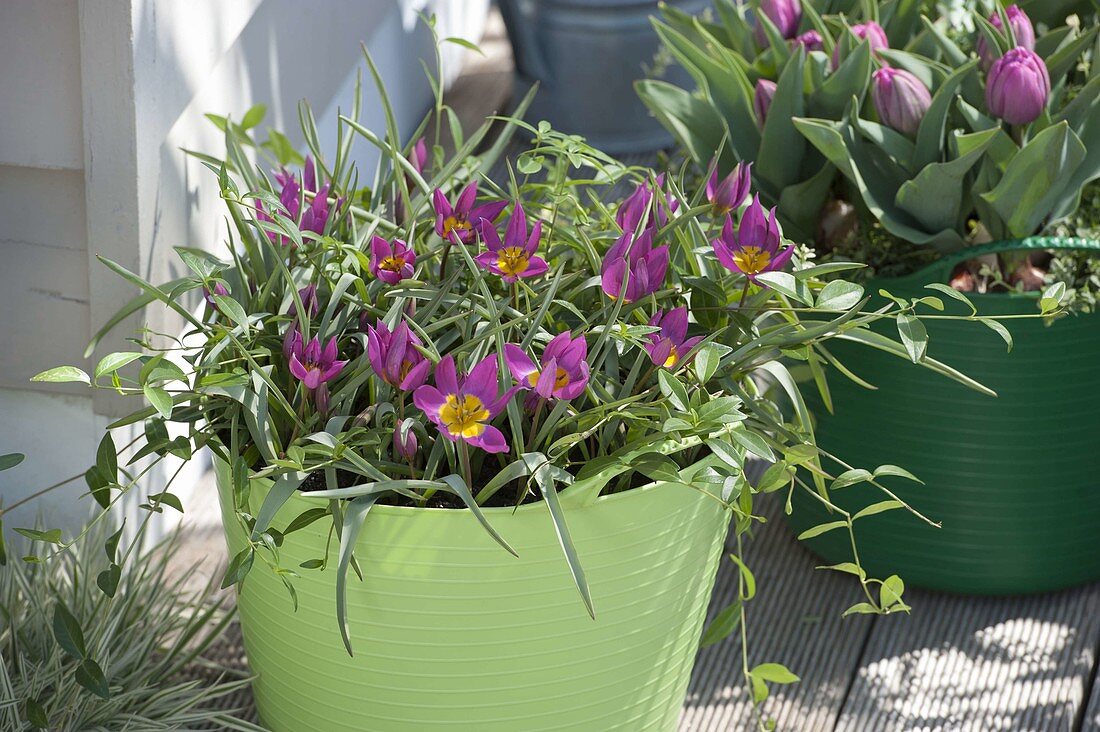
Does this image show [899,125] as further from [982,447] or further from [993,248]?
[982,447]

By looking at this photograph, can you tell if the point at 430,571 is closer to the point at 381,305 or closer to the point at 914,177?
the point at 381,305

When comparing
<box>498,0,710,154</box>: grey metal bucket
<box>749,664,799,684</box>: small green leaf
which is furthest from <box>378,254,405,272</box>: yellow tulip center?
<box>498,0,710,154</box>: grey metal bucket

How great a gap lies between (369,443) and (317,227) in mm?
230

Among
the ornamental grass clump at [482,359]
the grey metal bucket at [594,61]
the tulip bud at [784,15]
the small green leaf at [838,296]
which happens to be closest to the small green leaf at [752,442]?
the ornamental grass clump at [482,359]

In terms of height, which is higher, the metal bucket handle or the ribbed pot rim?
the metal bucket handle

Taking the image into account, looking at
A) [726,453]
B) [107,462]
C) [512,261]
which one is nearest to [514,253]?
[512,261]

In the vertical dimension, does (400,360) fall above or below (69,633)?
above

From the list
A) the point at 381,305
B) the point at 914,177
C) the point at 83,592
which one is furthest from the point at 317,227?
the point at 914,177

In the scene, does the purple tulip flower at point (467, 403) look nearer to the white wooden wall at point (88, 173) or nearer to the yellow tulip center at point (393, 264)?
the yellow tulip center at point (393, 264)

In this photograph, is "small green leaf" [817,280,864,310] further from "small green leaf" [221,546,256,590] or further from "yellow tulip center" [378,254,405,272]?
"small green leaf" [221,546,256,590]

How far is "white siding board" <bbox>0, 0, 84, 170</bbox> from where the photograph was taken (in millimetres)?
1137

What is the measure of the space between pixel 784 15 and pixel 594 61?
99 centimetres

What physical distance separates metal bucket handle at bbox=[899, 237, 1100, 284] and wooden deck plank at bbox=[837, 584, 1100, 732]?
1.28ft

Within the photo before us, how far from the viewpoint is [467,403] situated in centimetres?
87
